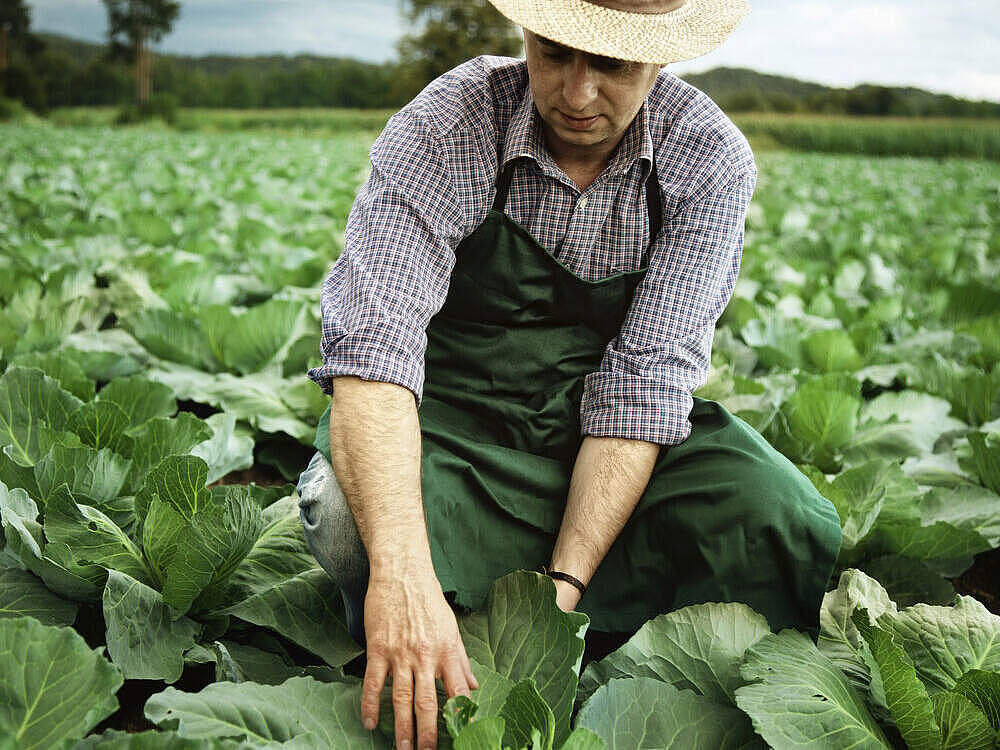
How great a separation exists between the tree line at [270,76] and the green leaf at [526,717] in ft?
114

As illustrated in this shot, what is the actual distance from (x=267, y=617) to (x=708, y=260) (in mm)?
1012

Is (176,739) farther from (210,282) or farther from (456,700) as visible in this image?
(210,282)

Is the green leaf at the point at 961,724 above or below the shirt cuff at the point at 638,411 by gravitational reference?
below

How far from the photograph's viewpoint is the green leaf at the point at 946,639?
141 centimetres

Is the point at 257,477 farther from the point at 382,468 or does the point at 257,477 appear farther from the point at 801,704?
the point at 801,704

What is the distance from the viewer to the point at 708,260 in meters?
1.69

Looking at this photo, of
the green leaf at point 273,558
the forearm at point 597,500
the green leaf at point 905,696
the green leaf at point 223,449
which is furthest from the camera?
the green leaf at point 223,449

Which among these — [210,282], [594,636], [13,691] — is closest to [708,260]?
[594,636]

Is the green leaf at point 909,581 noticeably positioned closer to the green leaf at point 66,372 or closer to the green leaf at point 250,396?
the green leaf at point 250,396

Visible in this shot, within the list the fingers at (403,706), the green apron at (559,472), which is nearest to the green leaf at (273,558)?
the green apron at (559,472)

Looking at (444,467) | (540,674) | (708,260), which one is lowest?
(540,674)

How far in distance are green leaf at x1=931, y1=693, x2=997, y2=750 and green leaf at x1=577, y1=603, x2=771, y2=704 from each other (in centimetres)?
29

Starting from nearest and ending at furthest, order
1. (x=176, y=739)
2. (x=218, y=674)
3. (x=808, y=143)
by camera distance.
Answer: (x=176, y=739) → (x=218, y=674) → (x=808, y=143)

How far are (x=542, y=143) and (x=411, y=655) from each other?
36.9 inches
